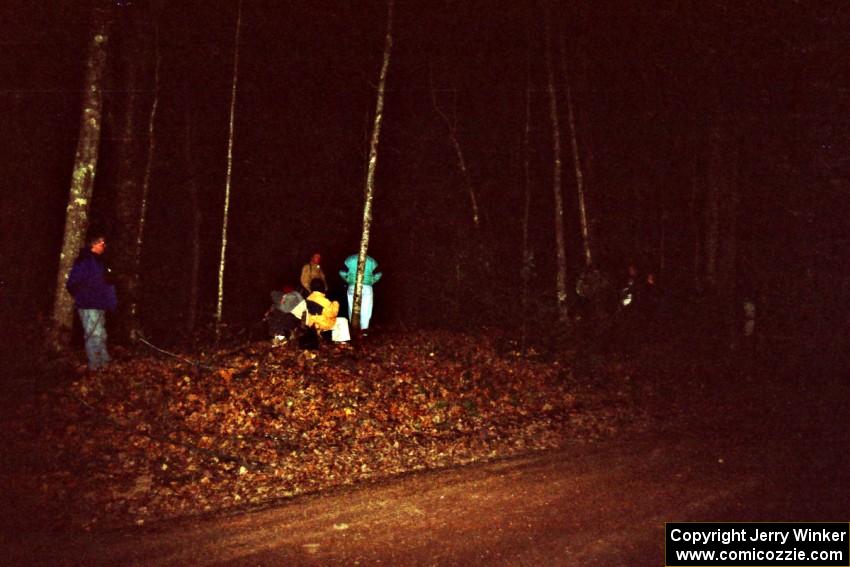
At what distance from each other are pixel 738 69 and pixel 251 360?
15993 millimetres

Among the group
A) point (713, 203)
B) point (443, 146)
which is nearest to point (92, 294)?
point (443, 146)

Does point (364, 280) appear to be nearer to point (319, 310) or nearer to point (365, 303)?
point (365, 303)

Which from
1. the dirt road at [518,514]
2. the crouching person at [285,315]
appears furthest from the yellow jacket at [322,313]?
the dirt road at [518,514]

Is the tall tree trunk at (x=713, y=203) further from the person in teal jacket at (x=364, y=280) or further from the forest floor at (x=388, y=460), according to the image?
the person in teal jacket at (x=364, y=280)

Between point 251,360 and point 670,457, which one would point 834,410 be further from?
point 251,360

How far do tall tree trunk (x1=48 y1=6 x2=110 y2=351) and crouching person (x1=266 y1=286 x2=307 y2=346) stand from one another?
3.56 meters

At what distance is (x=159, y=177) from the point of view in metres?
22.3

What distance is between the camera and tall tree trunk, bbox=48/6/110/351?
11.8 m

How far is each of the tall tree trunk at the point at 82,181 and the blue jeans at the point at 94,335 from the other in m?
1.19

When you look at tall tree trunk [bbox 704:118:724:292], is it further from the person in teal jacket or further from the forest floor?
the person in teal jacket

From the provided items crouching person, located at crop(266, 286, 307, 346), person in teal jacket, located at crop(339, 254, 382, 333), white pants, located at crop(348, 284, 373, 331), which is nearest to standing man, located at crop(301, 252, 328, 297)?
person in teal jacket, located at crop(339, 254, 382, 333)

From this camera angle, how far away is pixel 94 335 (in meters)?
10.9

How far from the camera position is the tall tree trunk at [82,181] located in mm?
11766

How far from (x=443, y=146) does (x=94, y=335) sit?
45.0 ft
